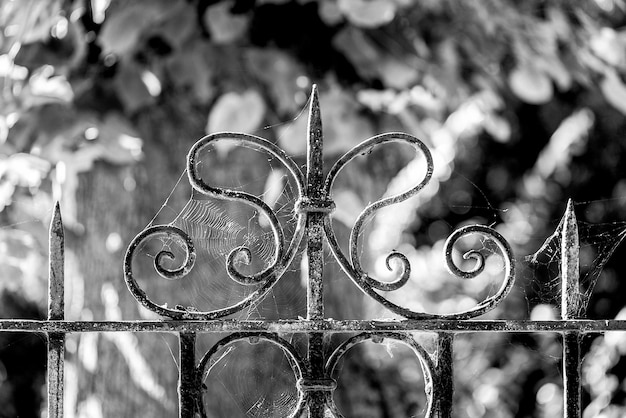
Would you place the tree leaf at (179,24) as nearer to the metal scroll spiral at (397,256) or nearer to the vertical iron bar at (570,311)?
the metal scroll spiral at (397,256)

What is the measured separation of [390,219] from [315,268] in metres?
2.58

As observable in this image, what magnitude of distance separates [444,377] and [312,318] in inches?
7.3

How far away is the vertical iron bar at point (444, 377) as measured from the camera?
0.86 metres

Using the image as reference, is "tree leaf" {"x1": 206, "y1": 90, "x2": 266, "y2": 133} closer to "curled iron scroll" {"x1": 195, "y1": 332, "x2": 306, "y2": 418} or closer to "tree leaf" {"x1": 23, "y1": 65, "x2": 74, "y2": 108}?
"tree leaf" {"x1": 23, "y1": 65, "x2": 74, "y2": 108}

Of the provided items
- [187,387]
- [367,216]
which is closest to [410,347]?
[367,216]

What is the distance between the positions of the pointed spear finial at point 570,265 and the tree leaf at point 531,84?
1153mm

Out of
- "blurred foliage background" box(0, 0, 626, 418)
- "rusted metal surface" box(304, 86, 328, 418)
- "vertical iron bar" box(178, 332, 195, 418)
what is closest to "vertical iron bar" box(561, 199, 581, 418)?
"rusted metal surface" box(304, 86, 328, 418)

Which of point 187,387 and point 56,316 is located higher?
point 56,316

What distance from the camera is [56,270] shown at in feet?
2.86

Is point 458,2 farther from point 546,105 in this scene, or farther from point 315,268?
point 546,105

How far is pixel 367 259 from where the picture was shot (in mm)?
2227

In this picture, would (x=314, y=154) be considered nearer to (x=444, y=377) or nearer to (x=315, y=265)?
(x=315, y=265)

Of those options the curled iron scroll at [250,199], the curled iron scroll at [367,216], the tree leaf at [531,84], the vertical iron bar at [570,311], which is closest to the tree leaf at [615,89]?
the tree leaf at [531,84]

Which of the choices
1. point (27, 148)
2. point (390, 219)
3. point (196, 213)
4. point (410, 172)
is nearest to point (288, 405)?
point (196, 213)
